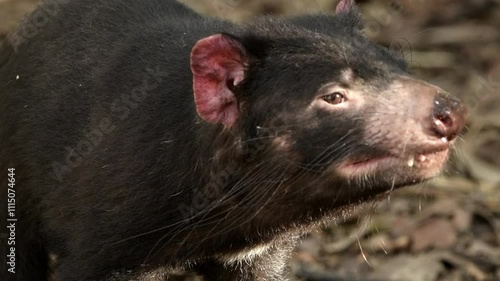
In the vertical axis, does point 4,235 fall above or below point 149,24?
below

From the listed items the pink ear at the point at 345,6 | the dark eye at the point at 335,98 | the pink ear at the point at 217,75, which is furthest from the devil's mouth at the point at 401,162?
the pink ear at the point at 345,6

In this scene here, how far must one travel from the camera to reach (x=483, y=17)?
34.1ft

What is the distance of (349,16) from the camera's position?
5.08 meters

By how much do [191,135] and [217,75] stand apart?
381mm

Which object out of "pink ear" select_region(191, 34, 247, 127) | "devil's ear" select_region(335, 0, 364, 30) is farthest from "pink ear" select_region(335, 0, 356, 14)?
"pink ear" select_region(191, 34, 247, 127)

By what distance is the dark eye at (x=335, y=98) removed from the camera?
456cm

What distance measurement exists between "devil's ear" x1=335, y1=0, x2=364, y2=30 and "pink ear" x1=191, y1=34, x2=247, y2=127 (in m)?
0.55

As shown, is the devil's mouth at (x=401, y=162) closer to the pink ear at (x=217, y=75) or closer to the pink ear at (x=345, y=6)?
the pink ear at (x=217, y=75)

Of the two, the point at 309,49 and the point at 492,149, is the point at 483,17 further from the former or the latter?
the point at 309,49

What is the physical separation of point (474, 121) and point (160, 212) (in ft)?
14.5

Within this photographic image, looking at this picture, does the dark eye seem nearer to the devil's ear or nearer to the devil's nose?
the devil's nose

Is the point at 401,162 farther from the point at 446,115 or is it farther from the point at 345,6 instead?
the point at 345,6

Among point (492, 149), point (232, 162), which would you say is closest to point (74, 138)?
point (232, 162)

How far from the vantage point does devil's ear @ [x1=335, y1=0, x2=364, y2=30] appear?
5.04 metres
